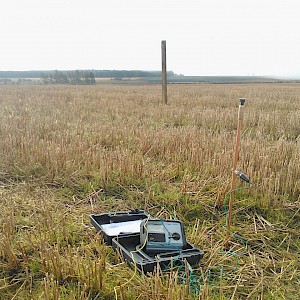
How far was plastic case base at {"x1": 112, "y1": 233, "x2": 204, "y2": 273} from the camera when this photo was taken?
2078mm

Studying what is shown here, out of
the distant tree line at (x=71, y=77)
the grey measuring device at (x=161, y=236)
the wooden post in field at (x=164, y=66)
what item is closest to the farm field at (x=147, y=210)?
the grey measuring device at (x=161, y=236)

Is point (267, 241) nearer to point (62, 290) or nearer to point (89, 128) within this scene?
point (62, 290)

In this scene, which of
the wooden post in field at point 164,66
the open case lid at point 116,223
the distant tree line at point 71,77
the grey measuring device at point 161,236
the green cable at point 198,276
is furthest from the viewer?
the distant tree line at point 71,77

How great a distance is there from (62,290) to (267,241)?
1799 mm

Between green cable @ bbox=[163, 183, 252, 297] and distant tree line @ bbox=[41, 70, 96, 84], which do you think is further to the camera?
distant tree line @ bbox=[41, 70, 96, 84]

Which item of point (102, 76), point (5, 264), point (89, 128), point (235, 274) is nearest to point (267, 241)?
point (235, 274)

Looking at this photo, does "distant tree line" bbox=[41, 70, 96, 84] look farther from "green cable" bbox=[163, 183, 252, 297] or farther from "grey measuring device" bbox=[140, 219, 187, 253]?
"green cable" bbox=[163, 183, 252, 297]

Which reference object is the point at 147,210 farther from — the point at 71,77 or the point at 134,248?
the point at 71,77

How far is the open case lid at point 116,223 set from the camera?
8.48 ft

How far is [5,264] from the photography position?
2.18 meters

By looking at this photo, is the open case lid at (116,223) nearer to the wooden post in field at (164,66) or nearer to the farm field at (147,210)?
the farm field at (147,210)

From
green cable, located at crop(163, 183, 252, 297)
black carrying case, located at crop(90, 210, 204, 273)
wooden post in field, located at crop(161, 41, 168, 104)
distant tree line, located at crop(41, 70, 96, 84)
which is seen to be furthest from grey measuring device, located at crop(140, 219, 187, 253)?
distant tree line, located at crop(41, 70, 96, 84)

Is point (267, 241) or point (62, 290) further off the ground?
point (62, 290)

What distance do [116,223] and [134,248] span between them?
40 cm
